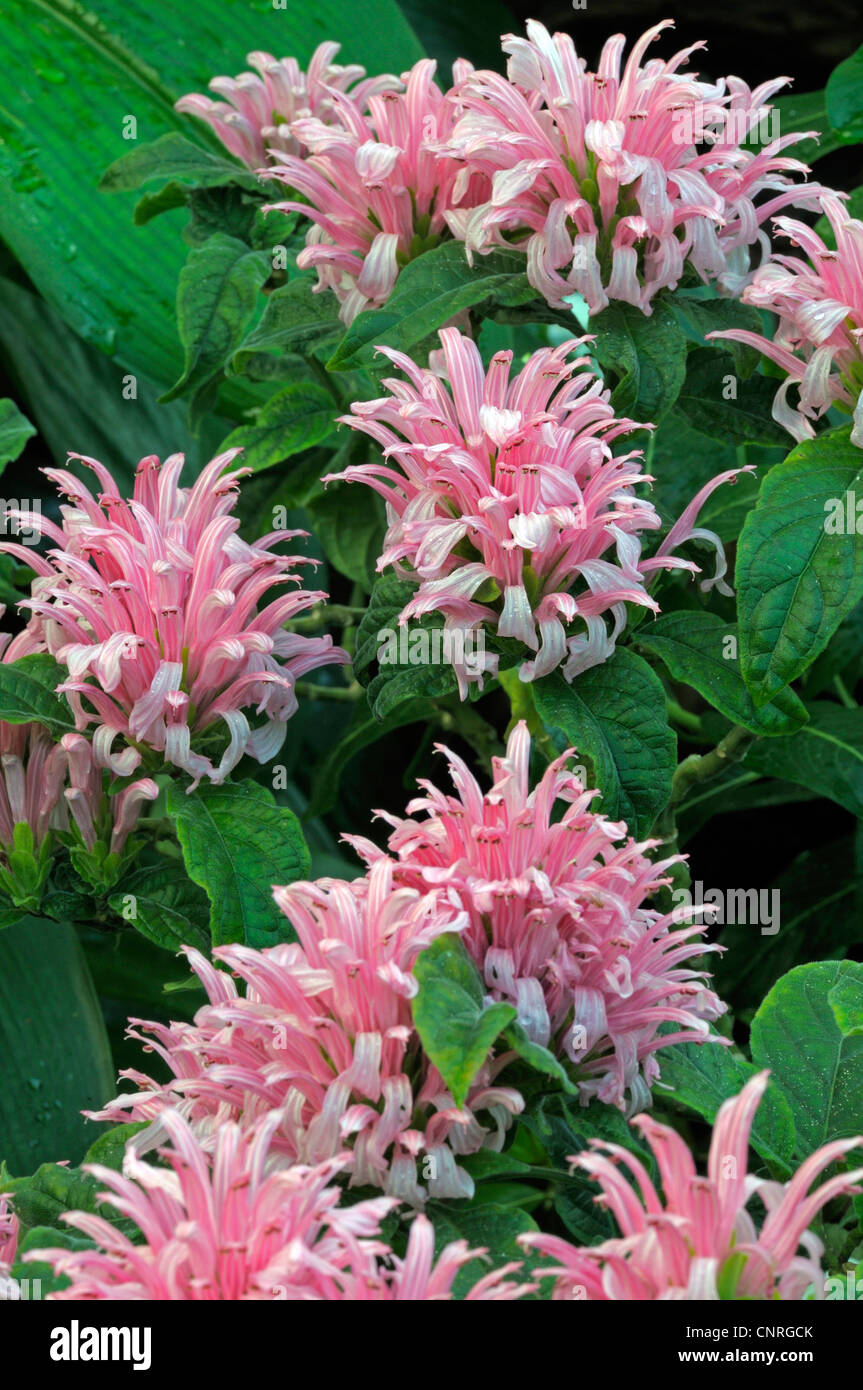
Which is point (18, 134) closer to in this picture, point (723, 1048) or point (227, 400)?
point (227, 400)

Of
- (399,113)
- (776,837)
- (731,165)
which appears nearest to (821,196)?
(731,165)

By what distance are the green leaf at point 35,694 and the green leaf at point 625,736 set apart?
8.2 inches

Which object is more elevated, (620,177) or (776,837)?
(620,177)

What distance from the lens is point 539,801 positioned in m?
0.52

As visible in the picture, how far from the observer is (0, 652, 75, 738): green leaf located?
2.00ft

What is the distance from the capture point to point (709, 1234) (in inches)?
15.1

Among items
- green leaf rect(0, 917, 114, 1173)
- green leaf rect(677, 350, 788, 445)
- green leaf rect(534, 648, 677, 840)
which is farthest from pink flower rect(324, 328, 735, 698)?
green leaf rect(0, 917, 114, 1173)

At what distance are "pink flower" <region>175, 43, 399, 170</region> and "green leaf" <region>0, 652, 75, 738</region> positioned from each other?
0.35 meters

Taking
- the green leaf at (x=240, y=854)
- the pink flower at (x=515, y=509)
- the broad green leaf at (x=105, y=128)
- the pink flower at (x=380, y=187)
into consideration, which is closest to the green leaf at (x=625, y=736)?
the pink flower at (x=515, y=509)

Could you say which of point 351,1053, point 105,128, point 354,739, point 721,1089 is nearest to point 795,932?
point 354,739

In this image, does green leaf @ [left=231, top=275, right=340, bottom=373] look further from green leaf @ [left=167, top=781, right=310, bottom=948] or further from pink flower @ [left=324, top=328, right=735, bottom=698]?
green leaf @ [left=167, top=781, right=310, bottom=948]

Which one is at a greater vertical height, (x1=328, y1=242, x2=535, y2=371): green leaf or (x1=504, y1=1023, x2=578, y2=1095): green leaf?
(x1=328, y1=242, x2=535, y2=371): green leaf
